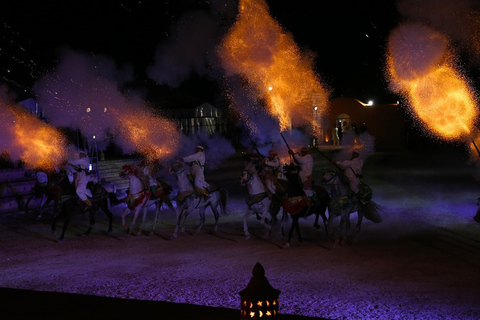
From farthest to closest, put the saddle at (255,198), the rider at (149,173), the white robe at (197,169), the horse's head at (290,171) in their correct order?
the rider at (149,173) < the white robe at (197,169) < the saddle at (255,198) < the horse's head at (290,171)

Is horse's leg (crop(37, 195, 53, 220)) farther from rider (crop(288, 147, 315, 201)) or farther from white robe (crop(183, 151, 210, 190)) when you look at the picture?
rider (crop(288, 147, 315, 201))

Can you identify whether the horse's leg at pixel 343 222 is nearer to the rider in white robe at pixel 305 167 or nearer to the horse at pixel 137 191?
the rider in white robe at pixel 305 167

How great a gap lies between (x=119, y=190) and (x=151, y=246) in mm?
11243

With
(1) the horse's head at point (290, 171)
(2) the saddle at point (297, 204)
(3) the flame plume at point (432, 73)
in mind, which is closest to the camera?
(2) the saddle at point (297, 204)

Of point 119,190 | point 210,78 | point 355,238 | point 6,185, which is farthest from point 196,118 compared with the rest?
point 355,238

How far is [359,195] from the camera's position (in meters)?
12.8

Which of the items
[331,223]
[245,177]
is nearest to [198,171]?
[245,177]

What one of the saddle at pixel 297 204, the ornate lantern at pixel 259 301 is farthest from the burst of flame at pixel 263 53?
the ornate lantern at pixel 259 301

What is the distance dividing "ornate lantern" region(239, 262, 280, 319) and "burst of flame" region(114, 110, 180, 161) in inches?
842

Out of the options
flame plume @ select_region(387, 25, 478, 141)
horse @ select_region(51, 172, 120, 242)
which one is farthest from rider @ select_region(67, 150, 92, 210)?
flame plume @ select_region(387, 25, 478, 141)

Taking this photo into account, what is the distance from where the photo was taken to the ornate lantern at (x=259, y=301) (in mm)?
4965

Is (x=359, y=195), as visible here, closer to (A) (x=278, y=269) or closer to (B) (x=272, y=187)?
(B) (x=272, y=187)

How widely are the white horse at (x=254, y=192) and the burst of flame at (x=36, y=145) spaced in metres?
10.5

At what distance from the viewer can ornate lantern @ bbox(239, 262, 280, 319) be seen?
4.96m
